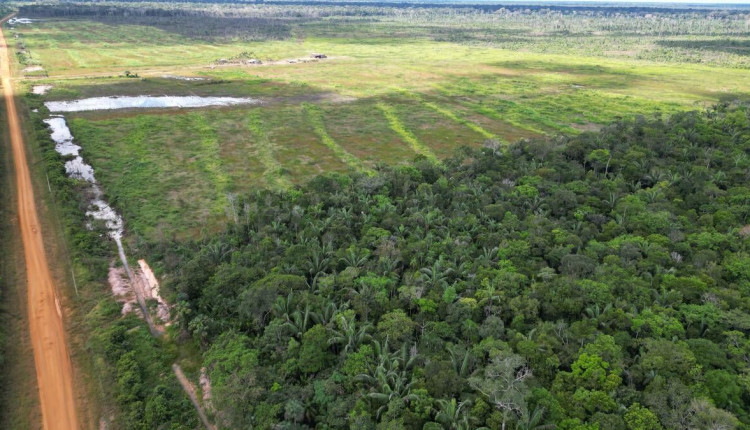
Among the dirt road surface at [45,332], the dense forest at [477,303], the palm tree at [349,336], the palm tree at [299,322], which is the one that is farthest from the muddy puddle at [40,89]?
the palm tree at [349,336]

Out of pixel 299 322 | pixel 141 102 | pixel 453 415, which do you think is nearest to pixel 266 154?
→ pixel 141 102

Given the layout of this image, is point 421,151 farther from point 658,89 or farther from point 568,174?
point 658,89

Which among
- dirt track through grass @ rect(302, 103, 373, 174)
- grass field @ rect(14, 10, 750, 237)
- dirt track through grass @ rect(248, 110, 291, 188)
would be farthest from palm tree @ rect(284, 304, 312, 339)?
dirt track through grass @ rect(302, 103, 373, 174)

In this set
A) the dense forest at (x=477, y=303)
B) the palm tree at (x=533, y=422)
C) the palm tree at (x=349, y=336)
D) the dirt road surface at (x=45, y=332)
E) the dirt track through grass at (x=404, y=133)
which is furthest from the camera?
the dirt track through grass at (x=404, y=133)

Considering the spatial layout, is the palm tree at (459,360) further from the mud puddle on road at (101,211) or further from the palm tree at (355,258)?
the mud puddle on road at (101,211)

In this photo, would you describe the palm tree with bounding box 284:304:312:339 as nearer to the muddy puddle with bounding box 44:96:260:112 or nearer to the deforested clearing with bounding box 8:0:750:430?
the deforested clearing with bounding box 8:0:750:430

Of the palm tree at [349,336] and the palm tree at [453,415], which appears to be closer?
the palm tree at [453,415]
